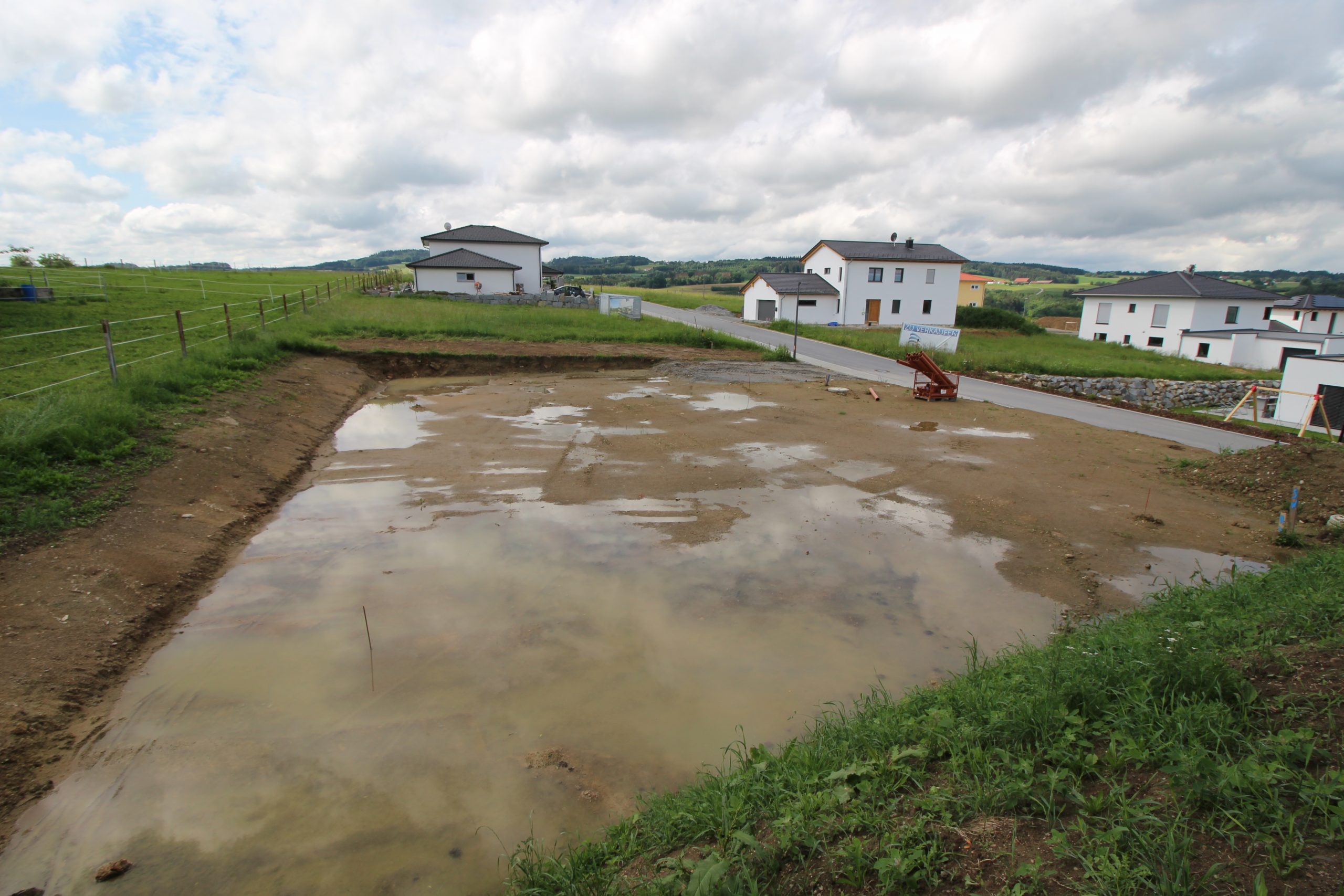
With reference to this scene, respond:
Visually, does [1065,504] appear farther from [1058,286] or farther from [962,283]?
[1058,286]

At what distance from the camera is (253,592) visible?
6.96 m

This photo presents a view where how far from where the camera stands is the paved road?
16.0 metres

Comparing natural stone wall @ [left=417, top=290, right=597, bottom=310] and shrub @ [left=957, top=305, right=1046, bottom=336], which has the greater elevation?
natural stone wall @ [left=417, top=290, right=597, bottom=310]

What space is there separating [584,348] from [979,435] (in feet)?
52.7

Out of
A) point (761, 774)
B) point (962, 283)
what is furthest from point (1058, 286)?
point (761, 774)

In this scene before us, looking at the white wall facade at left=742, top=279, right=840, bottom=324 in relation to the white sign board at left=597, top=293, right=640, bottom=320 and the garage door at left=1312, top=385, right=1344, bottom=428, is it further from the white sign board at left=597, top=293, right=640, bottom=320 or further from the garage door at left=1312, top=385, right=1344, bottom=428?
the garage door at left=1312, top=385, right=1344, bottom=428

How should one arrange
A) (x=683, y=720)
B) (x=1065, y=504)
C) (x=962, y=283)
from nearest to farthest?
1. (x=683, y=720)
2. (x=1065, y=504)
3. (x=962, y=283)

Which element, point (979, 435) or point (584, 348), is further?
point (584, 348)

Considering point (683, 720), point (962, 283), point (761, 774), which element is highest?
point (962, 283)

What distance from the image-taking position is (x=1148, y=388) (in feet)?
92.0

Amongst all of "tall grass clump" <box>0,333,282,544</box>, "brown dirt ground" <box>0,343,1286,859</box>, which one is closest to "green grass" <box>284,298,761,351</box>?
"brown dirt ground" <box>0,343,1286,859</box>

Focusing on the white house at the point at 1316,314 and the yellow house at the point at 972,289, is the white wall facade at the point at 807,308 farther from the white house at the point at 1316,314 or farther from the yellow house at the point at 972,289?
the white house at the point at 1316,314

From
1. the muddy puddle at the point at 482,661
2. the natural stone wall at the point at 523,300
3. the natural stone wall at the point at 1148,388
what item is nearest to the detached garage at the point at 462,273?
the natural stone wall at the point at 523,300

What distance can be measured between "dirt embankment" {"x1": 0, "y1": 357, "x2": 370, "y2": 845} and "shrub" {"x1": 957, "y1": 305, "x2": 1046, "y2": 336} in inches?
2149
